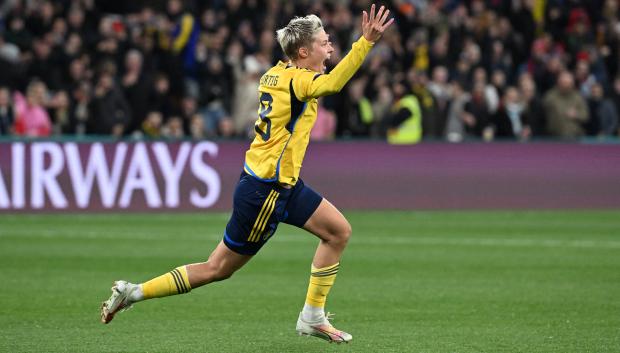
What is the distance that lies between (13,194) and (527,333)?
11486 mm

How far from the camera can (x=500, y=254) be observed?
555 inches

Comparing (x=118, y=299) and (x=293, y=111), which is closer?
(x=293, y=111)

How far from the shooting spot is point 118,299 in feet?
27.2

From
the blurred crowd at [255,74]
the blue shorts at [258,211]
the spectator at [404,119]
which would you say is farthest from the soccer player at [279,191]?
the spectator at [404,119]

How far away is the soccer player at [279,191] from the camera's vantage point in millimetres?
8148

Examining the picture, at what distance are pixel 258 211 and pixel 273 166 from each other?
0.33m

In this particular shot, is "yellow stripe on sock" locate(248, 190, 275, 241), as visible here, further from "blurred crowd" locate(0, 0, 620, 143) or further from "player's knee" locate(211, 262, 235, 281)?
"blurred crowd" locate(0, 0, 620, 143)

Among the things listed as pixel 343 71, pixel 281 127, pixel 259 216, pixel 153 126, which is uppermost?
pixel 343 71

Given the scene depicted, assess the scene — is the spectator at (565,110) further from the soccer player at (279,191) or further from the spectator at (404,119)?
the soccer player at (279,191)

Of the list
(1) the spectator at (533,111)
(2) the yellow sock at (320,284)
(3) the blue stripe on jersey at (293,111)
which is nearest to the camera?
(3) the blue stripe on jersey at (293,111)

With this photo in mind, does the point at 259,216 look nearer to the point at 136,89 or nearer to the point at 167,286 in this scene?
the point at 167,286

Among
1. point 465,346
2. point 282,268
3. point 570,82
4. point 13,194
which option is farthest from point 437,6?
point 465,346

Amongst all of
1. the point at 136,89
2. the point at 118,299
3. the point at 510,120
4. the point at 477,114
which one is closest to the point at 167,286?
the point at 118,299

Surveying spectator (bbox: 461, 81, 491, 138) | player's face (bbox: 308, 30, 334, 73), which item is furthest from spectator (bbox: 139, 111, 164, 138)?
player's face (bbox: 308, 30, 334, 73)
